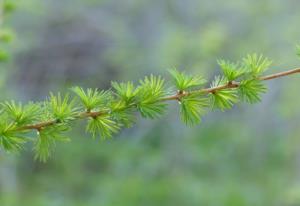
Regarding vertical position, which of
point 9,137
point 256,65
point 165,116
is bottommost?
point 9,137

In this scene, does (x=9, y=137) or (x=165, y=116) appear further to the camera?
(x=165, y=116)

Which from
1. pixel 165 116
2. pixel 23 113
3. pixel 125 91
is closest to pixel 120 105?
pixel 125 91

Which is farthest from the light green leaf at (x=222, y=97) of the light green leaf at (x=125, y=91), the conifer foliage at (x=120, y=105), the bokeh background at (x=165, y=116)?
the bokeh background at (x=165, y=116)

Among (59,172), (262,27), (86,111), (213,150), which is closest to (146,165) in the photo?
(213,150)

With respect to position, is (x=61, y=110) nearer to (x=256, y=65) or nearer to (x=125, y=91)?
(x=125, y=91)

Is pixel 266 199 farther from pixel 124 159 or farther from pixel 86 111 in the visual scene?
pixel 86 111

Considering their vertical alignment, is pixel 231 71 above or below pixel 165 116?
below

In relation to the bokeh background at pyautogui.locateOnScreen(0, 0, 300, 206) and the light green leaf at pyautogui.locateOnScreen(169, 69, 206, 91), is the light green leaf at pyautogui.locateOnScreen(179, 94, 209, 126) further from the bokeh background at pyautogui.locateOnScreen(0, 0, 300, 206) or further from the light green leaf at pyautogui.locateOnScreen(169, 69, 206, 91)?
the bokeh background at pyautogui.locateOnScreen(0, 0, 300, 206)
